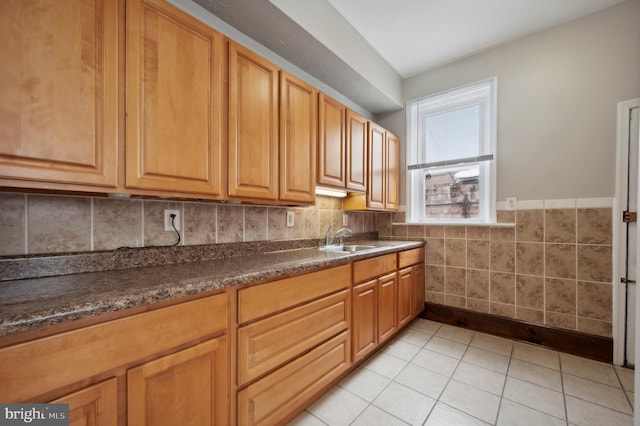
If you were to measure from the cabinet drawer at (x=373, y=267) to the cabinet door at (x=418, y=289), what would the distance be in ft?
1.75

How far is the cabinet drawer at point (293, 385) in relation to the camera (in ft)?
3.77

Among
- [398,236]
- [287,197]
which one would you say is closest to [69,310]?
[287,197]

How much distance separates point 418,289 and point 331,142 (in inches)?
71.7

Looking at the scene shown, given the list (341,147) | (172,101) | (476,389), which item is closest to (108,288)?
(172,101)

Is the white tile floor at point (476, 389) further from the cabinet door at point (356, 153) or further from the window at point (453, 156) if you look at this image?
the cabinet door at point (356, 153)

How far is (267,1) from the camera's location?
147 cm

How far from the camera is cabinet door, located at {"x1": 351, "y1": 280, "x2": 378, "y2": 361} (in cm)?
177

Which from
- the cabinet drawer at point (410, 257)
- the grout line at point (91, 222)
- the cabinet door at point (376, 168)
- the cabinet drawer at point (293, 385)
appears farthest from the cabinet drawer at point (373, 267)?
the grout line at point (91, 222)

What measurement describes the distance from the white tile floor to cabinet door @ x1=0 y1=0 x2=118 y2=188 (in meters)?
1.64

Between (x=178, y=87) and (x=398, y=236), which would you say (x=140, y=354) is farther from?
(x=398, y=236)

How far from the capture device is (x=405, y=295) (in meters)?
2.42

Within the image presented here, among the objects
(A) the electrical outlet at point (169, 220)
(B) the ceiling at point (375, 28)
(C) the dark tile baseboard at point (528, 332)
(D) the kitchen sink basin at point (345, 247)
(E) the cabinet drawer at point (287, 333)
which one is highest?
(B) the ceiling at point (375, 28)

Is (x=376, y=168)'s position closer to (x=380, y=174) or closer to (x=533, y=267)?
(x=380, y=174)

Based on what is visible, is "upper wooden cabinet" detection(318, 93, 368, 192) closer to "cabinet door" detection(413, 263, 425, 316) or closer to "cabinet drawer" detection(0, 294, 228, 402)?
"cabinet door" detection(413, 263, 425, 316)
